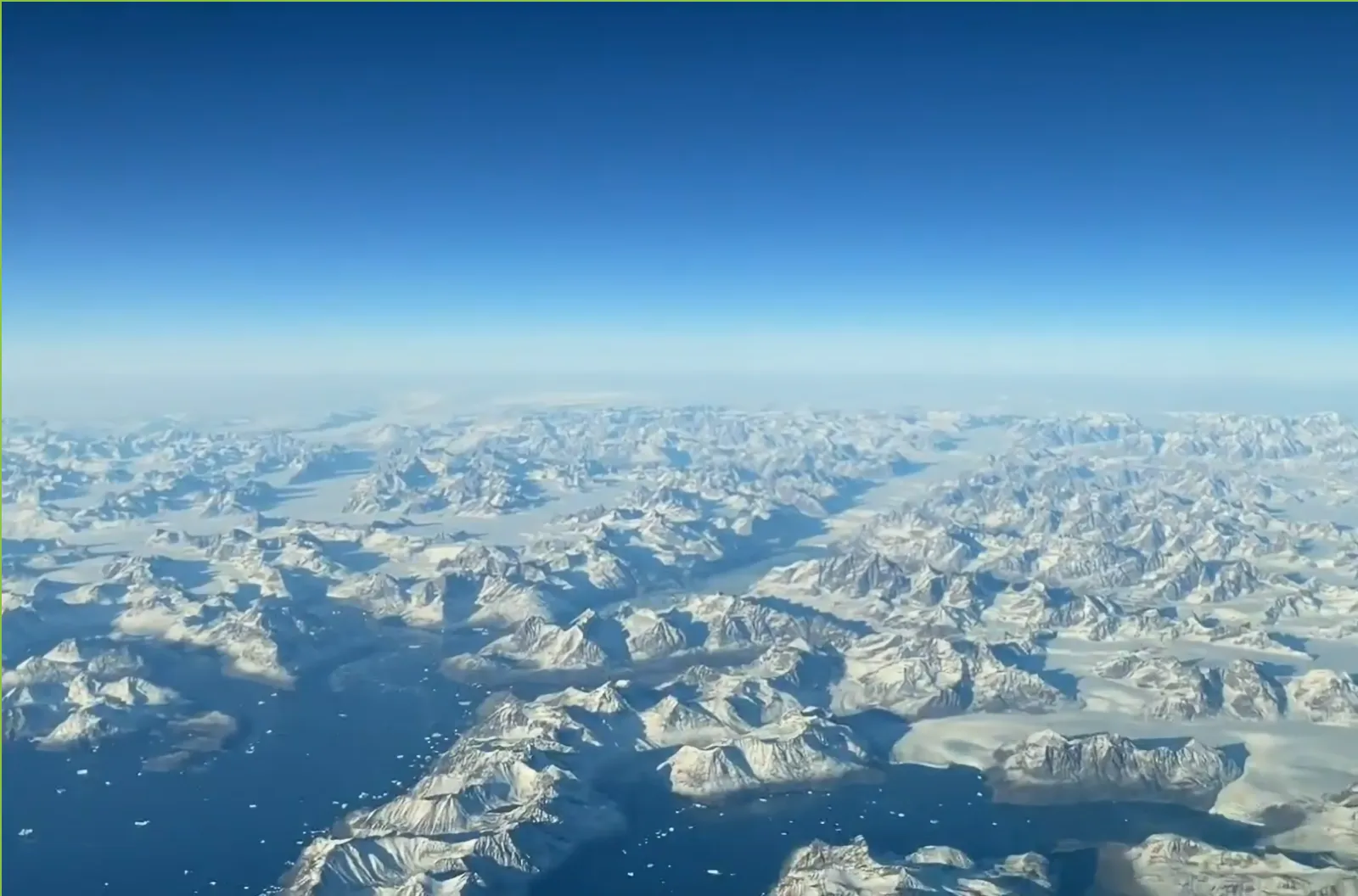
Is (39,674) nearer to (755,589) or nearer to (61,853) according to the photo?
(61,853)

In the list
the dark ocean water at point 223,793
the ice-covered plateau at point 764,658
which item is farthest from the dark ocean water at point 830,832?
the dark ocean water at point 223,793

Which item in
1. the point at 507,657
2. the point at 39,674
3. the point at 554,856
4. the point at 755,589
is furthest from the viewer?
the point at 755,589

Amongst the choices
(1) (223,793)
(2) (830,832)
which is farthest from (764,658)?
(1) (223,793)

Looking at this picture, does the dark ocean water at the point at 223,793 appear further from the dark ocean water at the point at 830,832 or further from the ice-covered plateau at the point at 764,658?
the dark ocean water at the point at 830,832

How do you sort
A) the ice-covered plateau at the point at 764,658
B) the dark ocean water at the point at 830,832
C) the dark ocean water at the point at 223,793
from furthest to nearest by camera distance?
the ice-covered plateau at the point at 764,658 → the dark ocean water at the point at 223,793 → the dark ocean water at the point at 830,832

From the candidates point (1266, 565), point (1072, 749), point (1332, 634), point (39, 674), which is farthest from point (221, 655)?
point (1266, 565)

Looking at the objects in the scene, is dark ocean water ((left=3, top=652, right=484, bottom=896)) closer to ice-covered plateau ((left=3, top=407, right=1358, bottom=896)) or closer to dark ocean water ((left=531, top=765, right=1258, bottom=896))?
ice-covered plateau ((left=3, top=407, right=1358, bottom=896))
